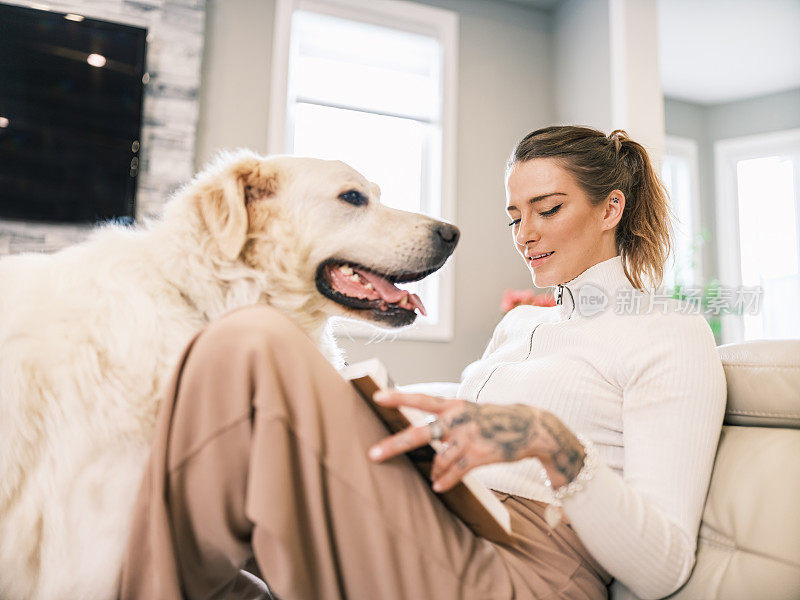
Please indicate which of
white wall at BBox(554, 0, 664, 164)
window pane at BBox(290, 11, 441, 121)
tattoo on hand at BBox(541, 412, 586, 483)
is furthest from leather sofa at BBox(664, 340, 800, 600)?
window pane at BBox(290, 11, 441, 121)

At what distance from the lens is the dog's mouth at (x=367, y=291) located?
1107 mm

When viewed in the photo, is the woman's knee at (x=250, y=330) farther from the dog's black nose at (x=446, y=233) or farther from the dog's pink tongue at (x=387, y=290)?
the dog's black nose at (x=446, y=233)

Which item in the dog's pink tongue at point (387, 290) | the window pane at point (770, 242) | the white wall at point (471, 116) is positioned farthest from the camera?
the window pane at point (770, 242)

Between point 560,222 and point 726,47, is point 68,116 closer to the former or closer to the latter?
point 560,222

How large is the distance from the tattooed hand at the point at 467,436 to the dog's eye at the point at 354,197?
0.60 metres

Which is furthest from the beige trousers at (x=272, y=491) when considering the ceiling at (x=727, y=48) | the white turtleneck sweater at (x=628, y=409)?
the ceiling at (x=727, y=48)

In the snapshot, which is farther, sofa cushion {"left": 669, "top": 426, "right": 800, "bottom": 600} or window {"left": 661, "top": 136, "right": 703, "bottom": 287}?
window {"left": 661, "top": 136, "right": 703, "bottom": 287}

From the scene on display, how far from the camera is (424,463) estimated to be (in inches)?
29.0

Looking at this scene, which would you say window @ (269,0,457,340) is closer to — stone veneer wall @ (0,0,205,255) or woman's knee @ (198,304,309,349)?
stone veneer wall @ (0,0,205,255)

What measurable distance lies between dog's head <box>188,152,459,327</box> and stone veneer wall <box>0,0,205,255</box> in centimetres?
214

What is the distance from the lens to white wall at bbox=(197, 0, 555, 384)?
10.8ft

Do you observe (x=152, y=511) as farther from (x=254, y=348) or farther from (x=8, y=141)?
(x=8, y=141)

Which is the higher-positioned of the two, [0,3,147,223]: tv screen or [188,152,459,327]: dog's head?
[0,3,147,223]: tv screen

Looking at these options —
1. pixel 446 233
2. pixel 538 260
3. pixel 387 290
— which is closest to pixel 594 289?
pixel 538 260
